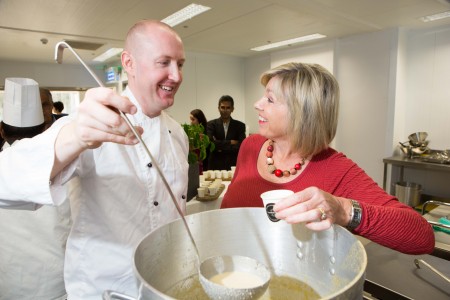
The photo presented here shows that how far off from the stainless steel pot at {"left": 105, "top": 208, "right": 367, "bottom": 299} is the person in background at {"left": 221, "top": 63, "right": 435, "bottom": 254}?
0.11m

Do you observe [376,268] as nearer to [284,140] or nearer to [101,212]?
[284,140]

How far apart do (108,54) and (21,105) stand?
4295mm

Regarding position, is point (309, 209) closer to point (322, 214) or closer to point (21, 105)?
point (322, 214)

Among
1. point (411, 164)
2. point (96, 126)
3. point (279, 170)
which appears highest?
point (96, 126)

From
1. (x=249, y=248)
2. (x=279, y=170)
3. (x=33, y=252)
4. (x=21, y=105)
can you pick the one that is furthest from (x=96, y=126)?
(x=21, y=105)

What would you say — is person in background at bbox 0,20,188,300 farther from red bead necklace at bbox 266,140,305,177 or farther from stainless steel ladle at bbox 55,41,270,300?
red bead necklace at bbox 266,140,305,177

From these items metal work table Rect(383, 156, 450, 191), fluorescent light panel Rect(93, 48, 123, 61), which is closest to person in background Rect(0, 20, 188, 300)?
metal work table Rect(383, 156, 450, 191)

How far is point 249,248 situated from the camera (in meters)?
0.74

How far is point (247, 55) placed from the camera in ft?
17.8

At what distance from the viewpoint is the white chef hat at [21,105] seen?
1.30m

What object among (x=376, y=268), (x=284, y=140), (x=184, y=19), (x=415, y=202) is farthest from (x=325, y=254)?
(x=415, y=202)

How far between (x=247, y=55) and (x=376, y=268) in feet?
15.5

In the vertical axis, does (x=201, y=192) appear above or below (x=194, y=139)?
below

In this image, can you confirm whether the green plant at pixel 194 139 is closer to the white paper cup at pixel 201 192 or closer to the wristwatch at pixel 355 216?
the white paper cup at pixel 201 192
